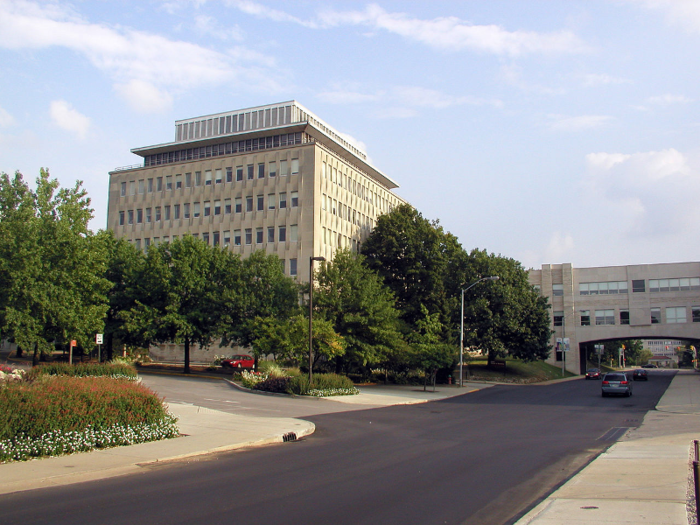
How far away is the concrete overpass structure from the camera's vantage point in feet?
252

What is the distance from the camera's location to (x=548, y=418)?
22.9 metres

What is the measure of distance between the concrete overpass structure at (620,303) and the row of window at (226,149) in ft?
137

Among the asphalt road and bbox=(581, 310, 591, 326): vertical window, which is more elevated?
bbox=(581, 310, 591, 326): vertical window

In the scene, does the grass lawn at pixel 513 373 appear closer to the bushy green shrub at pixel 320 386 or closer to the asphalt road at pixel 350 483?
the bushy green shrub at pixel 320 386

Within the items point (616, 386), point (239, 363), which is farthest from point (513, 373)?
point (239, 363)

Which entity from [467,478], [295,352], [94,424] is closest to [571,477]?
[467,478]

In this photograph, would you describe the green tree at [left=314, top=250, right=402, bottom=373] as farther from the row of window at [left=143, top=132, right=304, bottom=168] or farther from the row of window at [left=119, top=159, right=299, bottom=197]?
the row of window at [left=143, top=132, right=304, bottom=168]

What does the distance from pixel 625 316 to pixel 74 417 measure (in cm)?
7916

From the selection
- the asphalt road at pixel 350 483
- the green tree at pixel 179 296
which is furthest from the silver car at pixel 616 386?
the green tree at pixel 179 296

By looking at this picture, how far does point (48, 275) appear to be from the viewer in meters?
36.9

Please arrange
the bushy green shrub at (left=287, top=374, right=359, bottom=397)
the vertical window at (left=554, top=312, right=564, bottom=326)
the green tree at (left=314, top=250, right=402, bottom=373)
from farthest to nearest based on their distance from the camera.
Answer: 1. the vertical window at (left=554, top=312, right=564, bottom=326)
2. the green tree at (left=314, top=250, right=402, bottom=373)
3. the bushy green shrub at (left=287, top=374, right=359, bottom=397)

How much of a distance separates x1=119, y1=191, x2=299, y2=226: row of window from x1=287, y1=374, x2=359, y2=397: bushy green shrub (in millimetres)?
34794

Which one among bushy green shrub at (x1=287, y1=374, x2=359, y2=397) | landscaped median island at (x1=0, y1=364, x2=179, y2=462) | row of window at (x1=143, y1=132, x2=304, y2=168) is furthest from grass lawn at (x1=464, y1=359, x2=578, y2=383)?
landscaped median island at (x1=0, y1=364, x2=179, y2=462)

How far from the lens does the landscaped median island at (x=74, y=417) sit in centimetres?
1204
